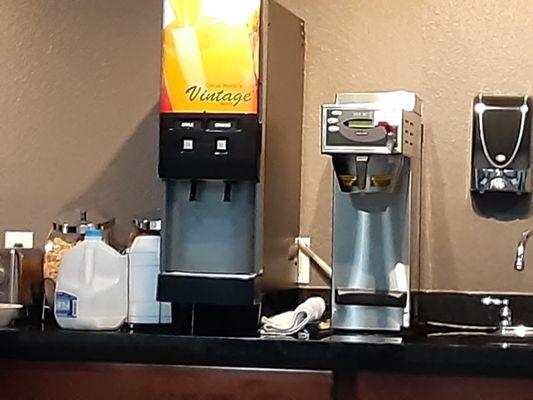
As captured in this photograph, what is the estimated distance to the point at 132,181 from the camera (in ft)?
9.93

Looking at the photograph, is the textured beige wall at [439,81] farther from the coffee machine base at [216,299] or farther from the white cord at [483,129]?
the coffee machine base at [216,299]

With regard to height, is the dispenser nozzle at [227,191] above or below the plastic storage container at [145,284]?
above

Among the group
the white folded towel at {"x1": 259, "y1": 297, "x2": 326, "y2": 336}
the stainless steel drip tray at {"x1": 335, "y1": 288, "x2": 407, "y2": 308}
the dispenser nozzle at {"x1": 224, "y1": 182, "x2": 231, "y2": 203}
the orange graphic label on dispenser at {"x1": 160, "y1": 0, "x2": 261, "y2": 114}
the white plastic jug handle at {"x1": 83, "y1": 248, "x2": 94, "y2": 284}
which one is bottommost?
the white folded towel at {"x1": 259, "y1": 297, "x2": 326, "y2": 336}

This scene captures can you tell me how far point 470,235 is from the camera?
284 centimetres

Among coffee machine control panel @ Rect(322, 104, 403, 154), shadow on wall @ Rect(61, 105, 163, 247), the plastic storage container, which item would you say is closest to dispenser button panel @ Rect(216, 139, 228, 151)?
coffee machine control panel @ Rect(322, 104, 403, 154)

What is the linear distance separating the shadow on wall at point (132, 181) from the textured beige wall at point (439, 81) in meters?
0.49

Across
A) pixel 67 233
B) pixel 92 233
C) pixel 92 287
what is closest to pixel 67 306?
pixel 92 287

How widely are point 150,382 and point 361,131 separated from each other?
81 centimetres

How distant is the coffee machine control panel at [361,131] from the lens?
2.34 m

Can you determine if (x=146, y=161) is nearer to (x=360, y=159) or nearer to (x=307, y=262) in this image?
(x=307, y=262)

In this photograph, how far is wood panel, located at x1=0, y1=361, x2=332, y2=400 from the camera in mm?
2307

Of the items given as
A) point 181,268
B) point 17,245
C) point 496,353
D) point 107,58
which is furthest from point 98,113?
point 496,353

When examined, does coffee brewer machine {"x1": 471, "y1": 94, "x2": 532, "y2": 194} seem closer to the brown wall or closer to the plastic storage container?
the brown wall

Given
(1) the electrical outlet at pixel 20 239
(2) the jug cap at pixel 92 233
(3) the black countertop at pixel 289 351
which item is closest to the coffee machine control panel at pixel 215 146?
(2) the jug cap at pixel 92 233
